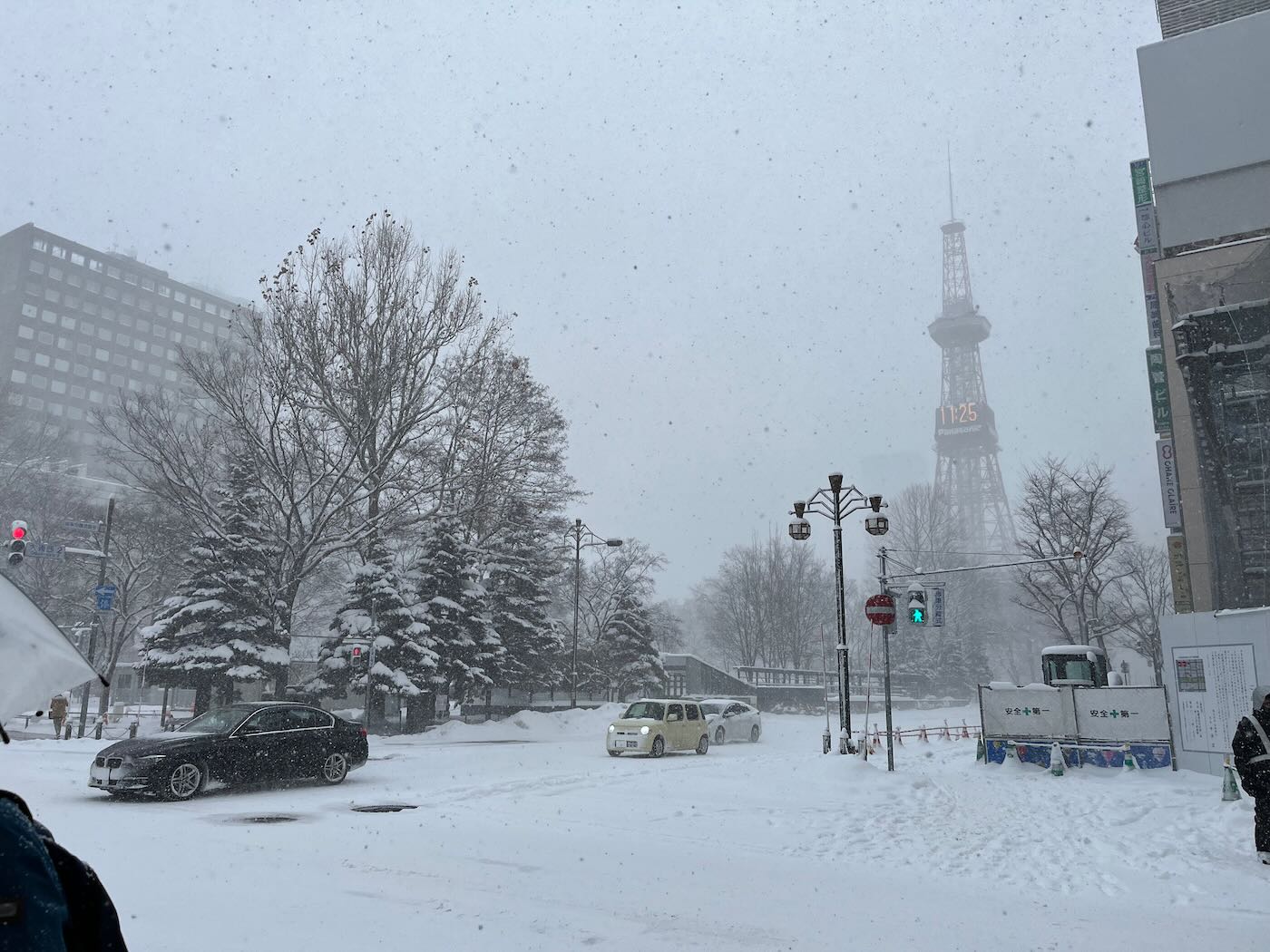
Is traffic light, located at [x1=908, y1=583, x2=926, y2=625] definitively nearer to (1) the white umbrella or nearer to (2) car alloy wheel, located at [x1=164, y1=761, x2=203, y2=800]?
(2) car alloy wheel, located at [x1=164, y1=761, x2=203, y2=800]

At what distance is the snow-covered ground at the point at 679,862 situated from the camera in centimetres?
666

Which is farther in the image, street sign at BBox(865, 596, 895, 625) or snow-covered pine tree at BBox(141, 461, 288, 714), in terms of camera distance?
snow-covered pine tree at BBox(141, 461, 288, 714)

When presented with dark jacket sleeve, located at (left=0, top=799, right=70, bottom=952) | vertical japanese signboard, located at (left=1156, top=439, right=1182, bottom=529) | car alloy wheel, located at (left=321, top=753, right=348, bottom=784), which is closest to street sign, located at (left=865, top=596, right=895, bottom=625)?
car alloy wheel, located at (left=321, top=753, right=348, bottom=784)

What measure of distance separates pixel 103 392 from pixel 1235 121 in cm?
14400

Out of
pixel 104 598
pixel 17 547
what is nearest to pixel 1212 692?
pixel 17 547

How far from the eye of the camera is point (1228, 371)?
1356 inches

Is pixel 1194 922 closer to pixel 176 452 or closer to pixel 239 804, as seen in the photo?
pixel 239 804

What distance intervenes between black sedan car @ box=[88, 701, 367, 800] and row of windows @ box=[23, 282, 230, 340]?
384 ft

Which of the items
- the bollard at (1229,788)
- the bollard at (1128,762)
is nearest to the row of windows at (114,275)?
the bollard at (1128,762)

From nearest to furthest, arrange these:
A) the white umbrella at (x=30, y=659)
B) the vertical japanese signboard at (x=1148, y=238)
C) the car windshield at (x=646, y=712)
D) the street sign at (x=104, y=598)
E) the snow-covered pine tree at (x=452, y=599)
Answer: the white umbrella at (x=30, y=659)
the car windshield at (x=646, y=712)
the street sign at (x=104, y=598)
the snow-covered pine tree at (x=452, y=599)
the vertical japanese signboard at (x=1148, y=238)

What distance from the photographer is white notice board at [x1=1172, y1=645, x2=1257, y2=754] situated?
1811cm

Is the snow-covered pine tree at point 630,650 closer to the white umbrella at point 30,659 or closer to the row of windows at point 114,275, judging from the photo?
the white umbrella at point 30,659

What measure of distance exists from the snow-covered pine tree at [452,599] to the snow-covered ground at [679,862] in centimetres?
1588

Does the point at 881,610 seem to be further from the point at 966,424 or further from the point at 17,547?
the point at 966,424
